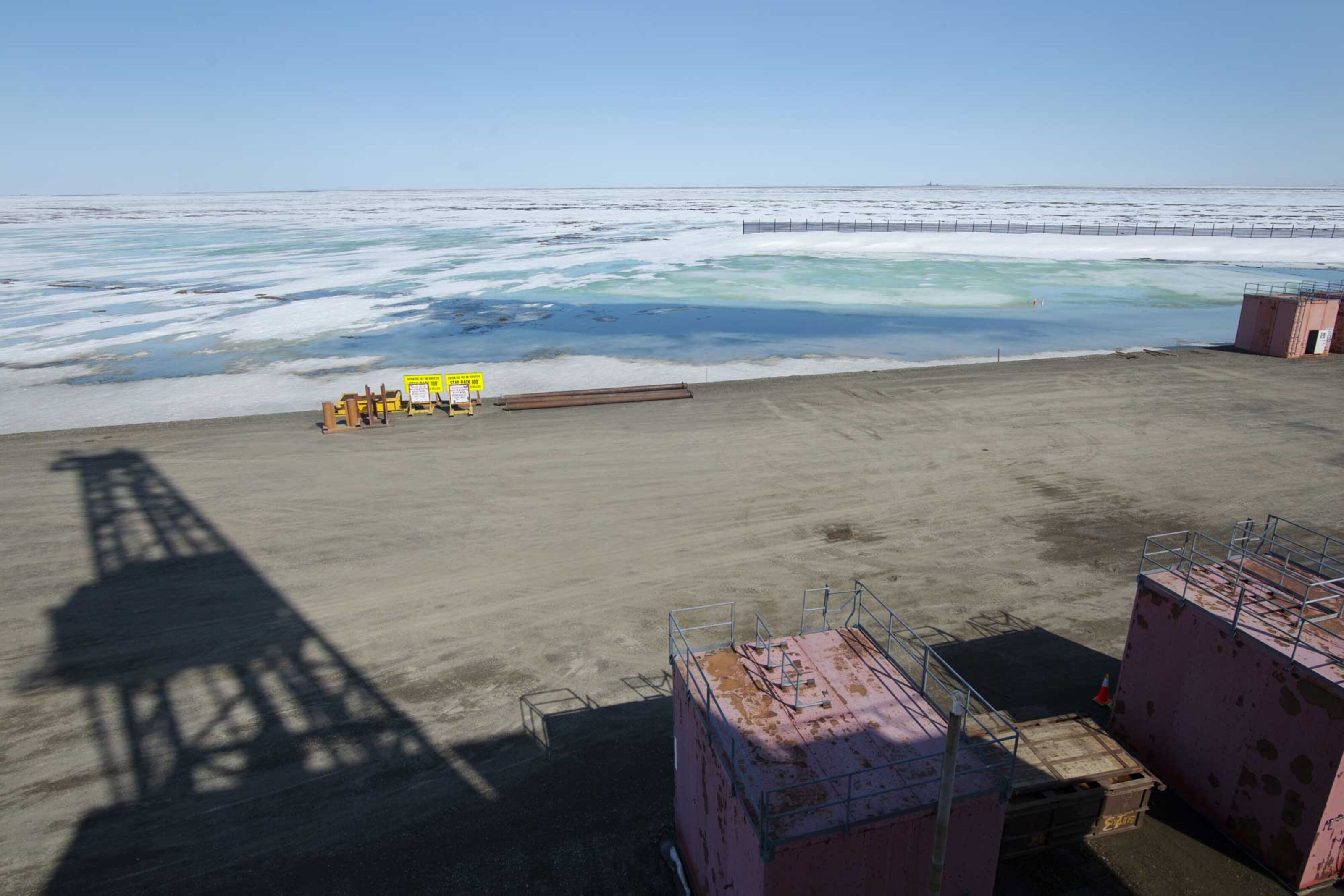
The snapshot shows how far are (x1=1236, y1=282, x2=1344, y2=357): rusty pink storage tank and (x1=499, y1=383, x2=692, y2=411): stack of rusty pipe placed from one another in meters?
23.7

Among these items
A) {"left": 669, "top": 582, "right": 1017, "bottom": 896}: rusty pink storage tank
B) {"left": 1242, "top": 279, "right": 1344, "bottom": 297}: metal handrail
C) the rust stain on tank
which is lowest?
{"left": 669, "top": 582, "right": 1017, "bottom": 896}: rusty pink storage tank

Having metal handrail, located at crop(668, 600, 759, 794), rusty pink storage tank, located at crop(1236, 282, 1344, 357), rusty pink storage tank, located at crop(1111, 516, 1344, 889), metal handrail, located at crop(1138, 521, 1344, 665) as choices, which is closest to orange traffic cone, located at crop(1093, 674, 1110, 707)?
rusty pink storage tank, located at crop(1111, 516, 1344, 889)

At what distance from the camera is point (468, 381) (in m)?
24.1

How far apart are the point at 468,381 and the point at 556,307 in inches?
823

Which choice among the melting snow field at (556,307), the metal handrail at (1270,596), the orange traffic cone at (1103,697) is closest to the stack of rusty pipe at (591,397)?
the melting snow field at (556,307)

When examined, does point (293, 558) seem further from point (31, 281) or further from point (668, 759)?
point (31, 281)

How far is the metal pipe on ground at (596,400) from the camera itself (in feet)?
80.0

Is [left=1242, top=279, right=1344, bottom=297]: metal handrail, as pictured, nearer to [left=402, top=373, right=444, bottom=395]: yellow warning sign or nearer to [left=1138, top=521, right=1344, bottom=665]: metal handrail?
[left=1138, top=521, right=1344, bottom=665]: metal handrail

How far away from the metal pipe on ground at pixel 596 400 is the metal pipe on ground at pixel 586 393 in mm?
88

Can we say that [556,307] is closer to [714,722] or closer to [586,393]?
[586,393]

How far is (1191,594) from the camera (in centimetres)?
843

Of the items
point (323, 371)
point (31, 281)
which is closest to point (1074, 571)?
point (323, 371)

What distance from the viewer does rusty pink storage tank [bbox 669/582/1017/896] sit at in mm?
5684

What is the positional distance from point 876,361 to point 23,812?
28572 mm
